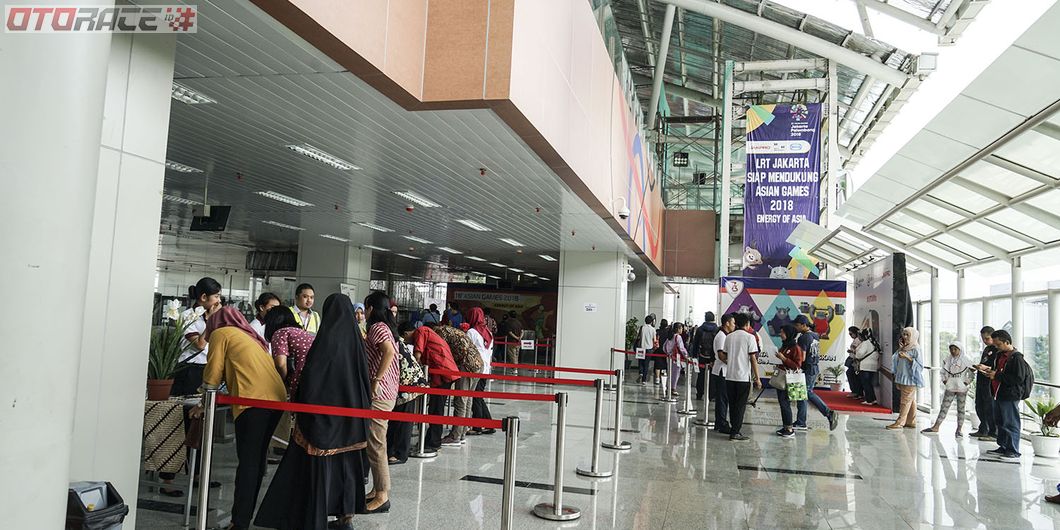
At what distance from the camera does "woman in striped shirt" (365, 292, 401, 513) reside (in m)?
5.11

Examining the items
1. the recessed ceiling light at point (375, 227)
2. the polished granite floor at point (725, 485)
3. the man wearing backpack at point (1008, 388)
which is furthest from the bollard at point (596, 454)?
the recessed ceiling light at point (375, 227)

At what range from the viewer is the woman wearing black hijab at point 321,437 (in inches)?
168

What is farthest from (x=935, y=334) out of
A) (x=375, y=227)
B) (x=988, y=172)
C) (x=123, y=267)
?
(x=123, y=267)

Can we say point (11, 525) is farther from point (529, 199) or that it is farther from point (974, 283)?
point (974, 283)

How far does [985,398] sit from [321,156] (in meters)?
9.66

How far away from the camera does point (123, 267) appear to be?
3.87 metres

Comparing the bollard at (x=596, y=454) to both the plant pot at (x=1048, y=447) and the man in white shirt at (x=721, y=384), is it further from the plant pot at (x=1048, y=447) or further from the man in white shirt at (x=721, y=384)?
the plant pot at (x=1048, y=447)

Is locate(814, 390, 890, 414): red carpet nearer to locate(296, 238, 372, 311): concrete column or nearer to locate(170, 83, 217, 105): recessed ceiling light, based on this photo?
locate(296, 238, 372, 311): concrete column

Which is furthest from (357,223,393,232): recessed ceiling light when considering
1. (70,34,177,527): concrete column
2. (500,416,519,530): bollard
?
(500,416,519,530): bollard

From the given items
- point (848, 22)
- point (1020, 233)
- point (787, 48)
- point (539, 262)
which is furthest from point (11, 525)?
point (787, 48)

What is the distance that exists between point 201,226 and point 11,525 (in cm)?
927

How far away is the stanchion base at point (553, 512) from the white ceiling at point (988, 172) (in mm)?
4945

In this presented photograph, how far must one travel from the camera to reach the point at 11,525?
2432 millimetres

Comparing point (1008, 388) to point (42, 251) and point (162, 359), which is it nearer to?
point (162, 359)
